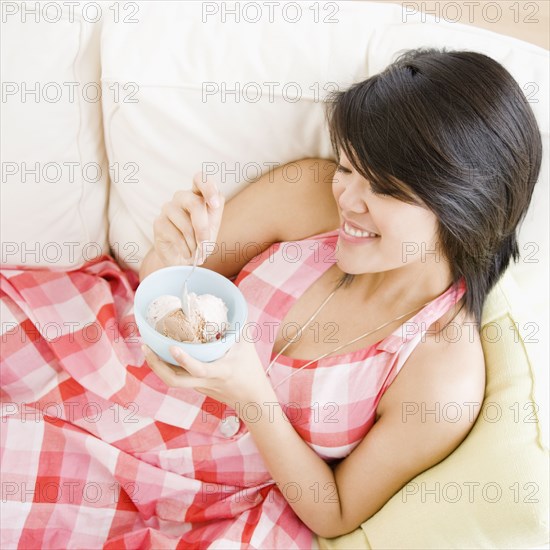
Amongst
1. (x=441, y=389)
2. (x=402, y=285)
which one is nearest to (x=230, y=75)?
(x=402, y=285)

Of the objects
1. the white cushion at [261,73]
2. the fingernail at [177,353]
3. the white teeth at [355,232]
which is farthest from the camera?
the white cushion at [261,73]

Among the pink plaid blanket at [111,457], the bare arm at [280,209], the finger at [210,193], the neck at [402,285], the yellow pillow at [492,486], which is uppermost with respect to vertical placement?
the finger at [210,193]

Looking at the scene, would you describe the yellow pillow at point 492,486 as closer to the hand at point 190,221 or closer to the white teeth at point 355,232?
the white teeth at point 355,232

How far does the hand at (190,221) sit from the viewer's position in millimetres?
946

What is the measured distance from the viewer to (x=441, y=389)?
100cm

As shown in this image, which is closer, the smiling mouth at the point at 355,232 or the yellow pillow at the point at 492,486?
the yellow pillow at the point at 492,486

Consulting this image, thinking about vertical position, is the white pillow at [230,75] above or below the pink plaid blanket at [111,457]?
above

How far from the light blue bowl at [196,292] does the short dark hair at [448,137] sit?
10.8 inches

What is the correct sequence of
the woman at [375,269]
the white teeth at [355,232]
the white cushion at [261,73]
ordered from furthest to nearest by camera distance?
the white cushion at [261,73]
the white teeth at [355,232]
the woman at [375,269]

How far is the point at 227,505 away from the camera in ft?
3.71

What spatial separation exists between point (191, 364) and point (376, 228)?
37 centimetres

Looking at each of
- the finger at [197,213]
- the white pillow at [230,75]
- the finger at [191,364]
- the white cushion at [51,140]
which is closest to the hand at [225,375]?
the finger at [191,364]

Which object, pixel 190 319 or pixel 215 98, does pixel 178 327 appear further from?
pixel 215 98

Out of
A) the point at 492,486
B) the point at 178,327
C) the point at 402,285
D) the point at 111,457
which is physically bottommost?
the point at 111,457
